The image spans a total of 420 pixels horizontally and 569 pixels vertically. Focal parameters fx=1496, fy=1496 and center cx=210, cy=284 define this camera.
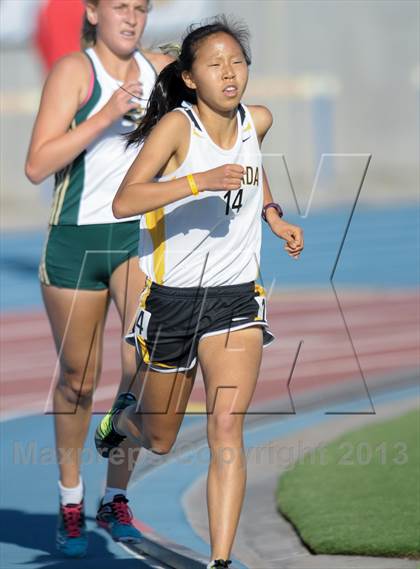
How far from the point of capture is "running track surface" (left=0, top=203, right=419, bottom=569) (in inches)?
294

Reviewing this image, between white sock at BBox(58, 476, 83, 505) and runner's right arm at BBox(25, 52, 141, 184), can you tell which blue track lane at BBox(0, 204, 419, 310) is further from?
runner's right arm at BBox(25, 52, 141, 184)

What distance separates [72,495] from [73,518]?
11cm

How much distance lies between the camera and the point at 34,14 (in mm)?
24812

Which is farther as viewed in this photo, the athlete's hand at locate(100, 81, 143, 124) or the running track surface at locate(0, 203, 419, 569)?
the running track surface at locate(0, 203, 419, 569)

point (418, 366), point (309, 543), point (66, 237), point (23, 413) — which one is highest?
point (66, 237)

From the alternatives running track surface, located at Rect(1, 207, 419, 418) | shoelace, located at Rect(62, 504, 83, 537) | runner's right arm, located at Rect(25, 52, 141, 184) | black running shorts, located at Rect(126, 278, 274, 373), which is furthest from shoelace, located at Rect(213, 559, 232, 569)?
running track surface, located at Rect(1, 207, 419, 418)

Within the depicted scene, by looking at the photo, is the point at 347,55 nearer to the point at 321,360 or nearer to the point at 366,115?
the point at 366,115

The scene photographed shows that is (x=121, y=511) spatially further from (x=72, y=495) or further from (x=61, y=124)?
(x=61, y=124)

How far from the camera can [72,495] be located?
671cm

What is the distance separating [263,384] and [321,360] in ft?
3.22

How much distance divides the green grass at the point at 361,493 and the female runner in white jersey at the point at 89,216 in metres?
0.92

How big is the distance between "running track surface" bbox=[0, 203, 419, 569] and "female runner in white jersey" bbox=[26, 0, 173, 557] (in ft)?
0.99

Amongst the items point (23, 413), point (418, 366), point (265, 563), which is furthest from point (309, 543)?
point (418, 366)

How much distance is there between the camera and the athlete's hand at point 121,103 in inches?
242
